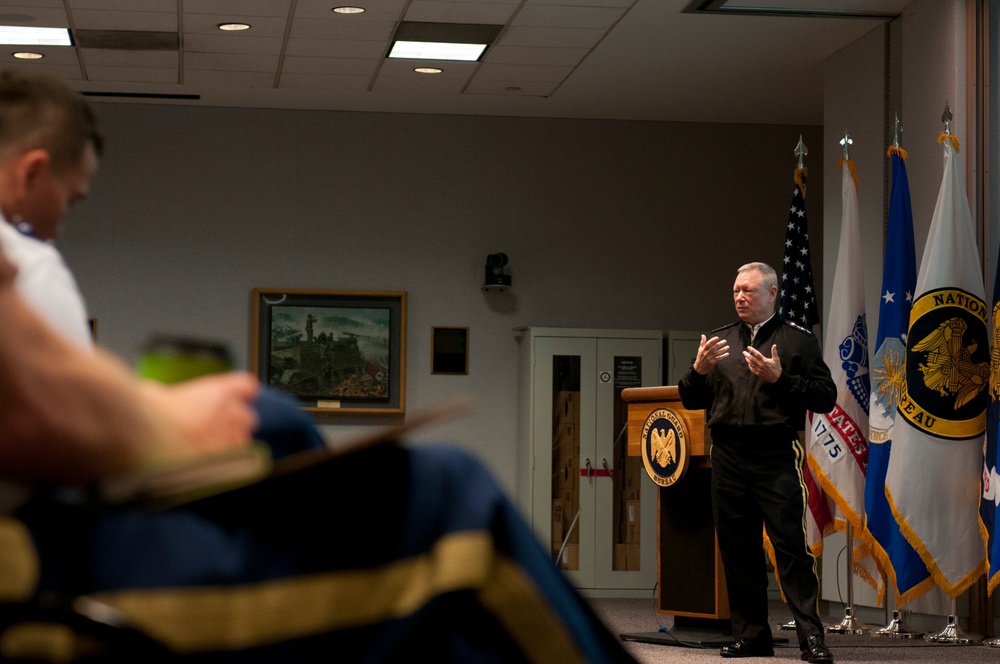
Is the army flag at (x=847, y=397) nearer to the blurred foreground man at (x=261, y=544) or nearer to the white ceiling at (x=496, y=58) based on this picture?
the white ceiling at (x=496, y=58)

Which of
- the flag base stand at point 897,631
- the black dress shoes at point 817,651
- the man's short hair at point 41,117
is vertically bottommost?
the flag base stand at point 897,631

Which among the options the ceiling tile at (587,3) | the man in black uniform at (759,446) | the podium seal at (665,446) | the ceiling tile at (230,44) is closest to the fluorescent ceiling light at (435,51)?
the ceiling tile at (230,44)

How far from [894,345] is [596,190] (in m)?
4.03

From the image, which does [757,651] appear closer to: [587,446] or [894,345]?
[894,345]

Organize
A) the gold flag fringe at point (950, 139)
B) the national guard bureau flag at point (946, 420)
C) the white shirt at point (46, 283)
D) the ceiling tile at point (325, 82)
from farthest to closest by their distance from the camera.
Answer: the ceiling tile at point (325, 82), the gold flag fringe at point (950, 139), the national guard bureau flag at point (946, 420), the white shirt at point (46, 283)

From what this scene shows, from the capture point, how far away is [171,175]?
9648 millimetres

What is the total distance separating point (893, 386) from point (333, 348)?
4622 millimetres

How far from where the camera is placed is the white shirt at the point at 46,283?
1238mm

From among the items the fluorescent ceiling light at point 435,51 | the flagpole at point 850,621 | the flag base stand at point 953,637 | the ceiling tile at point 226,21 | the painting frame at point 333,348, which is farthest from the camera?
the painting frame at point 333,348

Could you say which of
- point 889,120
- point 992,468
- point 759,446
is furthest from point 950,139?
point 759,446

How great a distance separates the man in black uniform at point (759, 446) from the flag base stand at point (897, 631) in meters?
1.18

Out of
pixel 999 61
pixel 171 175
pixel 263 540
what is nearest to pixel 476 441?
pixel 171 175

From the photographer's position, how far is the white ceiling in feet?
24.0

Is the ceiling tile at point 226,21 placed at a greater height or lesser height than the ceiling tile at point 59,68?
greater
